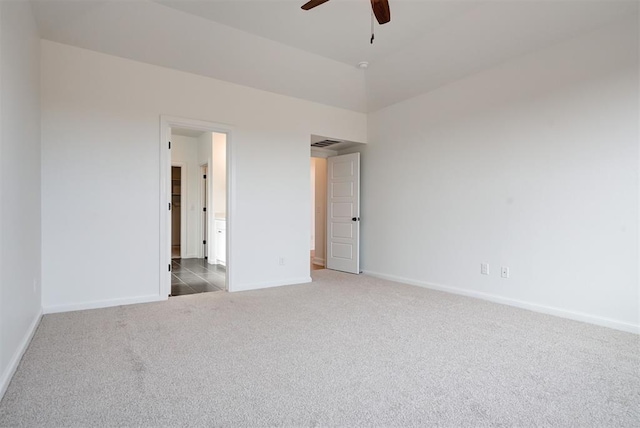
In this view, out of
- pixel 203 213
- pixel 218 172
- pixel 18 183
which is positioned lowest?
pixel 203 213

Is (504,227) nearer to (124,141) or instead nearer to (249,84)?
(249,84)

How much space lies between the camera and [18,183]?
2350 millimetres

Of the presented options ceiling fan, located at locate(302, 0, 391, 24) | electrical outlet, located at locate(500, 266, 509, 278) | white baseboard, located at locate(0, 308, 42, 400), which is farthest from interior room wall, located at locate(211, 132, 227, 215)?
electrical outlet, located at locate(500, 266, 509, 278)

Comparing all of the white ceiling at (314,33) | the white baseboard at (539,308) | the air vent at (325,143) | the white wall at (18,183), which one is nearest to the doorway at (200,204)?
the air vent at (325,143)

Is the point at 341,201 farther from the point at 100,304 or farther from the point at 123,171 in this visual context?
the point at 100,304

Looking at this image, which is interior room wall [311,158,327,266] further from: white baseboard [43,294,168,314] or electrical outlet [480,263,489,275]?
white baseboard [43,294,168,314]

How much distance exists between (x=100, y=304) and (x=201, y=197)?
4.28m

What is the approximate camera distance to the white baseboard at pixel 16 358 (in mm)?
1880

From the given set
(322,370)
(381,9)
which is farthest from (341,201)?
(322,370)

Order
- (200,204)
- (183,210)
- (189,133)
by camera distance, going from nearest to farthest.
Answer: (189,133)
(183,210)
(200,204)

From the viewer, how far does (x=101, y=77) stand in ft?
11.7

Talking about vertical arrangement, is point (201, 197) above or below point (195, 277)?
above

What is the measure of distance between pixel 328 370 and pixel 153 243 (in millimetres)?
2661

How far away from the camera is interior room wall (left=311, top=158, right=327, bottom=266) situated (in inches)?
272
